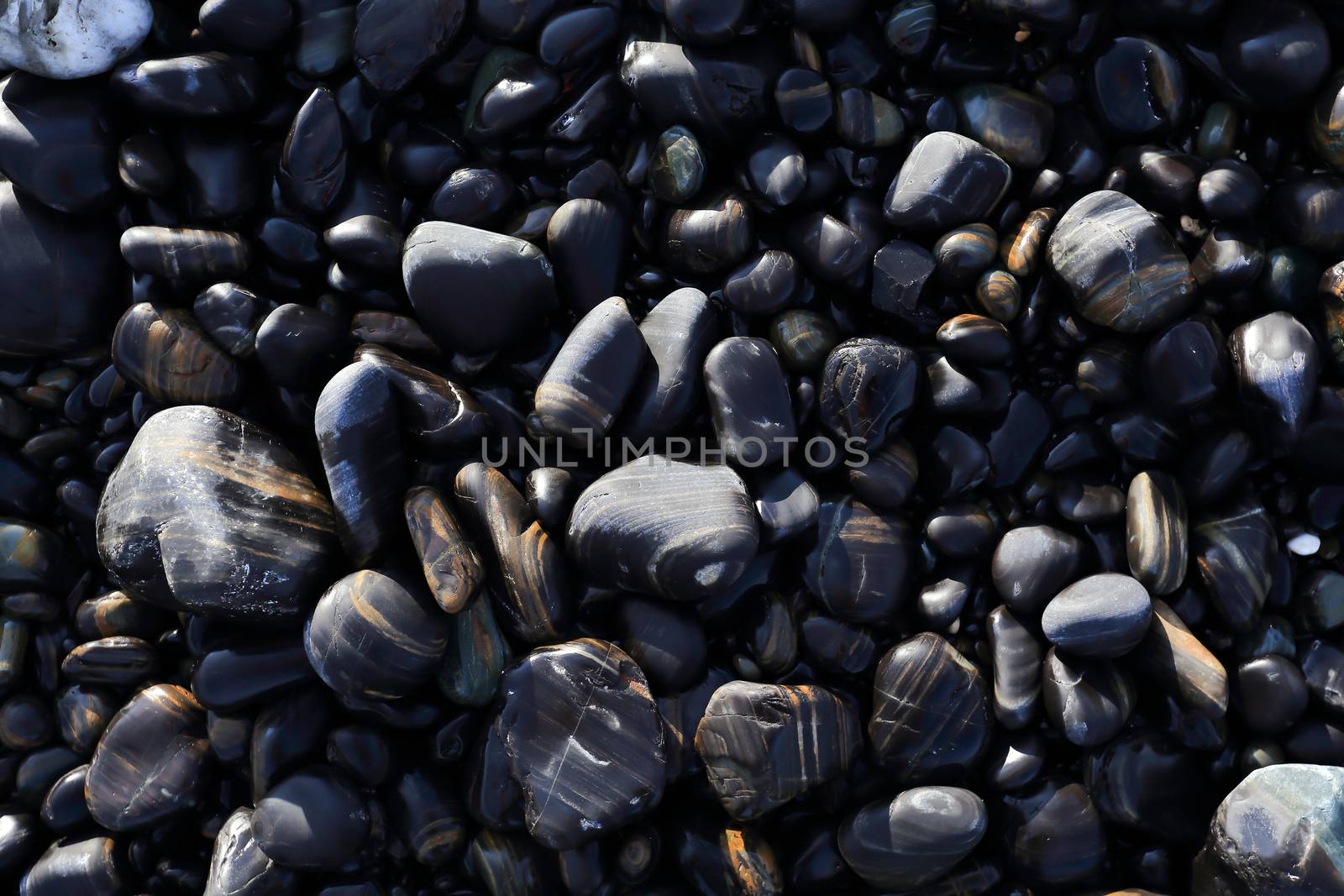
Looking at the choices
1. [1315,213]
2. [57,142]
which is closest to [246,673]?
[57,142]

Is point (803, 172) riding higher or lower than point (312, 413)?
higher

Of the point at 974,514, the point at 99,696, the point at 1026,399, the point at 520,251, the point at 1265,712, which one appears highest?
the point at 520,251

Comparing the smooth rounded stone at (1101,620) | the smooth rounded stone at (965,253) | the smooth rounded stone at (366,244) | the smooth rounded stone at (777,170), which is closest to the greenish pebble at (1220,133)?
the smooth rounded stone at (965,253)

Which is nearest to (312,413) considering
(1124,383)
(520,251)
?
(520,251)

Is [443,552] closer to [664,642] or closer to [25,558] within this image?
[664,642]

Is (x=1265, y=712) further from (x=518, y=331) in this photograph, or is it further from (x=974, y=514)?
(x=518, y=331)

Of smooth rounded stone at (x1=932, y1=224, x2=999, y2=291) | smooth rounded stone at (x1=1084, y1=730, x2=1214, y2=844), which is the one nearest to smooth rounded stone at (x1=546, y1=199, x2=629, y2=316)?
smooth rounded stone at (x1=932, y1=224, x2=999, y2=291)

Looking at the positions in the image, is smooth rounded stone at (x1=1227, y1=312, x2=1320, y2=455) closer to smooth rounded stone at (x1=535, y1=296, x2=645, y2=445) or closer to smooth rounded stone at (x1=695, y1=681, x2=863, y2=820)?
smooth rounded stone at (x1=695, y1=681, x2=863, y2=820)
